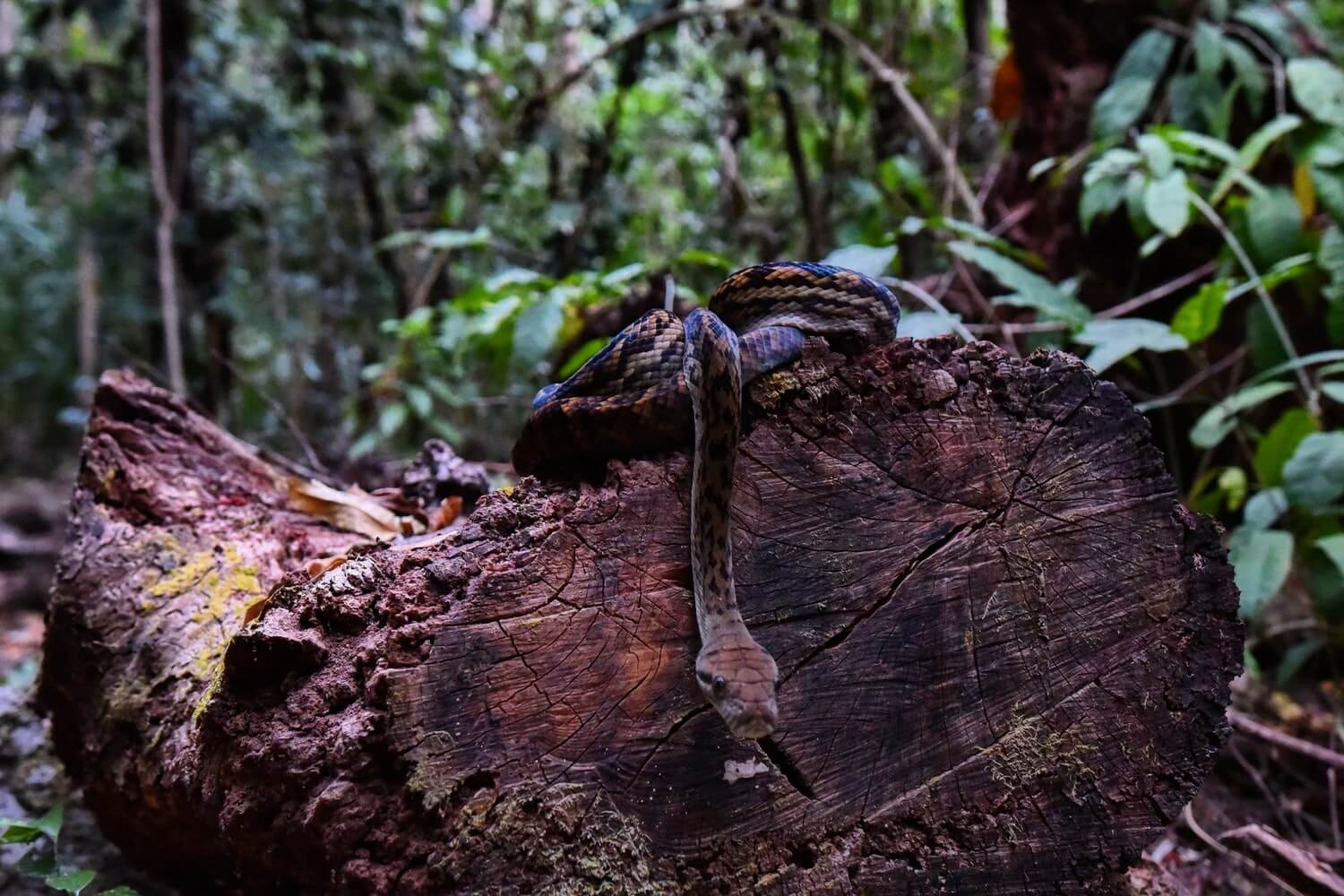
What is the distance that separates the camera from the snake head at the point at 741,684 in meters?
1.87

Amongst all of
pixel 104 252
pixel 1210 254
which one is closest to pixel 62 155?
pixel 104 252

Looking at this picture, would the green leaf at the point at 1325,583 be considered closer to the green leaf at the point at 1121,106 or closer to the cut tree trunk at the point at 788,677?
the cut tree trunk at the point at 788,677

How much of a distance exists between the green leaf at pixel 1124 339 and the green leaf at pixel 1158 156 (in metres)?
0.98

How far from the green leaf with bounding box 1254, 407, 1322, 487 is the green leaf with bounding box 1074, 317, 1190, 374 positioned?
60 centimetres

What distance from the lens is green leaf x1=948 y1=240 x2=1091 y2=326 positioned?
13.2ft

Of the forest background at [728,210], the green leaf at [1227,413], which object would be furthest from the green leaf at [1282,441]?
the green leaf at [1227,413]

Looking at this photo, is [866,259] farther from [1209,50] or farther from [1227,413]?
[1209,50]

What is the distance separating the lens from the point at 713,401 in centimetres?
210

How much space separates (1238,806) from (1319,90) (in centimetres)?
376

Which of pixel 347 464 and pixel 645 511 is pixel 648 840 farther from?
pixel 347 464

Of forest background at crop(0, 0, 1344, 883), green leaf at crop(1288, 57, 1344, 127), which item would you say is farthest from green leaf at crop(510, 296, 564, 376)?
green leaf at crop(1288, 57, 1344, 127)

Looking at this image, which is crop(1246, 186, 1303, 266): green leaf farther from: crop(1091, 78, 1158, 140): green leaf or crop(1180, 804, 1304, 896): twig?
crop(1180, 804, 1304, 896): twig

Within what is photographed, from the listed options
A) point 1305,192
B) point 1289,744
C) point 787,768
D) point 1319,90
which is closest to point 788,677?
point 787,768

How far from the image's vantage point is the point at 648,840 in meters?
1.93
